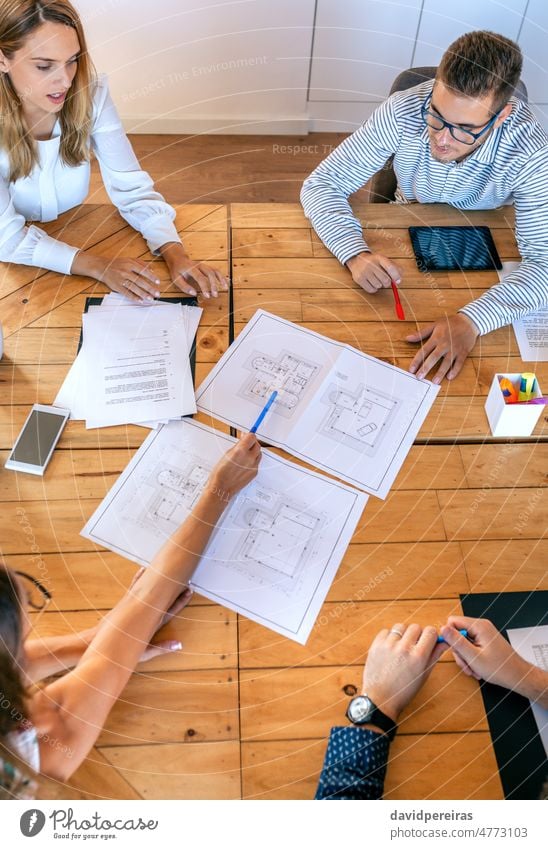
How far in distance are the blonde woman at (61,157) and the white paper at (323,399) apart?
212 mm

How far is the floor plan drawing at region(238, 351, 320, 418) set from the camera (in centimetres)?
143

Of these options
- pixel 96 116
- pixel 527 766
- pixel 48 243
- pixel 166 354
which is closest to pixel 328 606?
pixel 527 766

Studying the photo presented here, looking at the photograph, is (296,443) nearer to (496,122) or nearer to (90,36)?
(496,122)

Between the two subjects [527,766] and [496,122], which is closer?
[527,766]

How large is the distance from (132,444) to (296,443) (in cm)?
32

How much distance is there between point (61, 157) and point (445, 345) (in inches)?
39.5

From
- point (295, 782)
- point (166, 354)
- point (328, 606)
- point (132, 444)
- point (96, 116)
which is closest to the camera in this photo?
point (295, 782)

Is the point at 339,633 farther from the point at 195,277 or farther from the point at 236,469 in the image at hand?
the point at 195,277

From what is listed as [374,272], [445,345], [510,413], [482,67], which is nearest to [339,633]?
[510,413]

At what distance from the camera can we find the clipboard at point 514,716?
107 centimetres

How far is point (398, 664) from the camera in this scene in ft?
3.69

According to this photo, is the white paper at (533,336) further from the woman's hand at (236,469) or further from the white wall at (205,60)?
the white wall at (205,60)

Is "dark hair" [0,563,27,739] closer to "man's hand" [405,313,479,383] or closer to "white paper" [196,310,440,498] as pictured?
"white paper" [196,310,440,498]

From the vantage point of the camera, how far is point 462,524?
1286 millimetres
